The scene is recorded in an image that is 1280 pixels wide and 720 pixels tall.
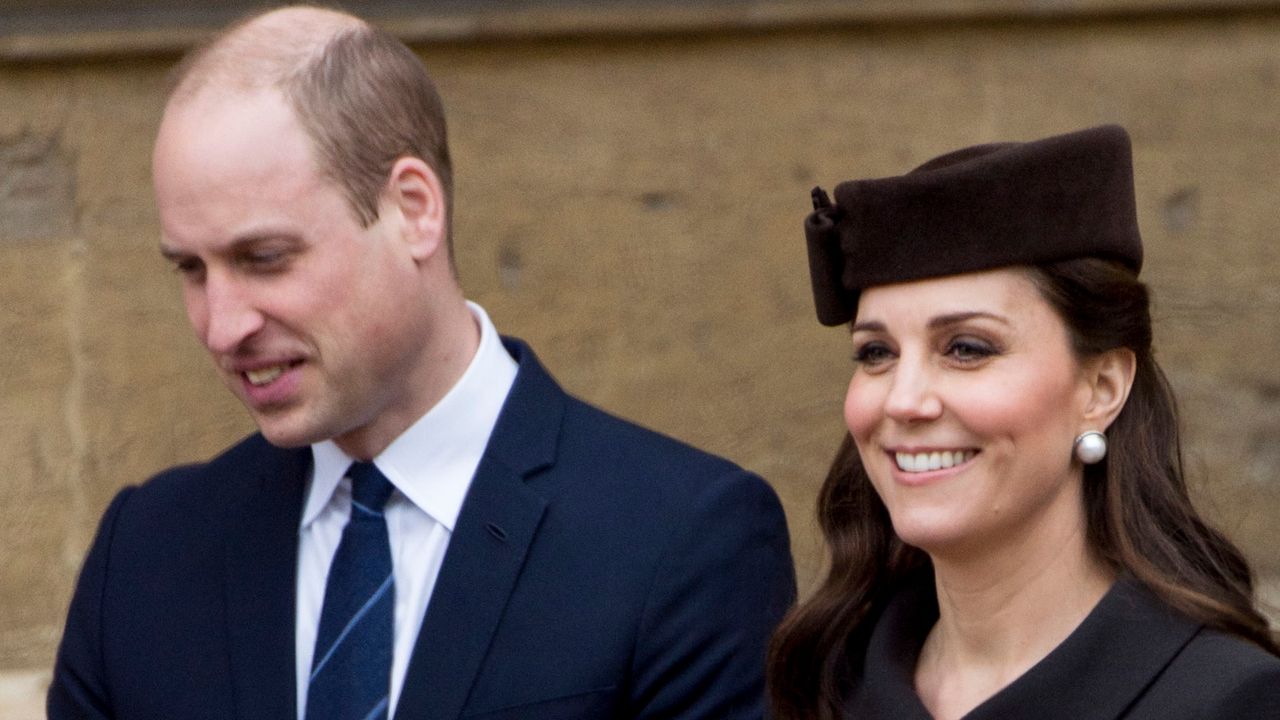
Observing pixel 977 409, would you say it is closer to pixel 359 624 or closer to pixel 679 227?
pixel 359 624

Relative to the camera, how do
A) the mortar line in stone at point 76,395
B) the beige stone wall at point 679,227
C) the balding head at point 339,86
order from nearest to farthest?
1. the balding head at point 339,86
2. the beige stone wall at point 679,227
3. the mortar line in stone at point 76,395

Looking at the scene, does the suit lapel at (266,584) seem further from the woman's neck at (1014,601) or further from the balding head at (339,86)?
the woman's neck at (1014,601)

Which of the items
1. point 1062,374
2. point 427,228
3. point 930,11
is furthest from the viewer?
point 930,11

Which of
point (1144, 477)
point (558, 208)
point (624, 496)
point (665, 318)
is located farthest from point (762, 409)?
point (1144, 477)

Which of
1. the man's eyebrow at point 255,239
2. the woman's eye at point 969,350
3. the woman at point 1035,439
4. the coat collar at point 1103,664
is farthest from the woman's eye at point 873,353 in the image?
the man's eyebrow at point 255,239

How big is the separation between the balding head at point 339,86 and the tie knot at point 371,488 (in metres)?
0.35

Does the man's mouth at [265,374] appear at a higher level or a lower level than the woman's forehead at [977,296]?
lower

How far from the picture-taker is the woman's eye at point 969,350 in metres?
2.60

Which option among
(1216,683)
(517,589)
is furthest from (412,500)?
(1216,683)

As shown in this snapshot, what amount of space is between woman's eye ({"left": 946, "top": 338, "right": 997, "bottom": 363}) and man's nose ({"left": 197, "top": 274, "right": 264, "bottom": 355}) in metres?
0.90

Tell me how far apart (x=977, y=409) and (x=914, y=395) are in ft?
0.25

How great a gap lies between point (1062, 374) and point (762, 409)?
6.49 ft

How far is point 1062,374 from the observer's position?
8.59 ft

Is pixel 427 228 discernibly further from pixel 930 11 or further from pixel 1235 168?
pixel 1235 168
